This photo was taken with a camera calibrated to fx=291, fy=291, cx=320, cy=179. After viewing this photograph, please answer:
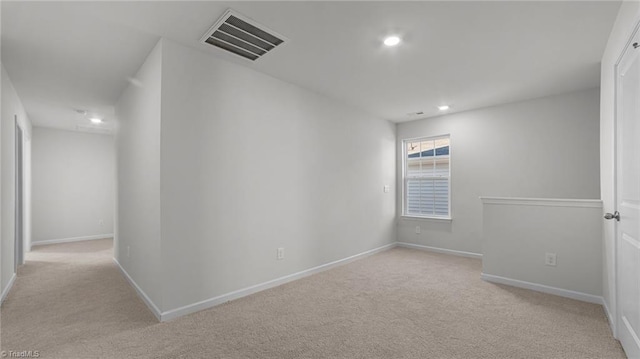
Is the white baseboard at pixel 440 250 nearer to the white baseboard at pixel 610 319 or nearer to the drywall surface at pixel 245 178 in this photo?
the drywall surface at pixel 245 178

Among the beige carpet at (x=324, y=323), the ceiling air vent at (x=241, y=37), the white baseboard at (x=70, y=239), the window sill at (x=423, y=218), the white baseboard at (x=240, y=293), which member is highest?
the ceiling air vent at (x=241, y=37)

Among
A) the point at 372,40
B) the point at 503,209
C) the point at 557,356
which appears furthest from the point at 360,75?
the point at 557,356

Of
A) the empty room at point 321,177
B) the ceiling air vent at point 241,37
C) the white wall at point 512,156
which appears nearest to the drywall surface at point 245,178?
the empty room at point 321,177

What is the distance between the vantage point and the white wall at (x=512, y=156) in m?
3.88

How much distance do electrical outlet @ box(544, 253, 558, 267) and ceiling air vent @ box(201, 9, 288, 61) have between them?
11.5 ft

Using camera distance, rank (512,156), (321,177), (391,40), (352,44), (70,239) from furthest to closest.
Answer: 1. (70,239)
2. (512,156)
3. (321,177)
4. (352,44)
5. (391,40)

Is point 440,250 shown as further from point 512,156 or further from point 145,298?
point 145,298

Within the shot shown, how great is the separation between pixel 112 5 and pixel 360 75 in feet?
7.69

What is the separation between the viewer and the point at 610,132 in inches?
94.7

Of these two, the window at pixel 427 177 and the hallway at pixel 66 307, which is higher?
the window at pixel 427 177

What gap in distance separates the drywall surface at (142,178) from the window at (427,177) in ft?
14.3

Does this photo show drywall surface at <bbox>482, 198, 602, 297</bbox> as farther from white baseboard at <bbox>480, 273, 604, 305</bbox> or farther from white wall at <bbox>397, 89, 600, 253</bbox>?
white wall at <bbox>397, 89, 600, 253</bbox>

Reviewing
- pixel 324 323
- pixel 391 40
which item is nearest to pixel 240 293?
pixel 324 323

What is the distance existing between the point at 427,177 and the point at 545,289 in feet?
8.48
